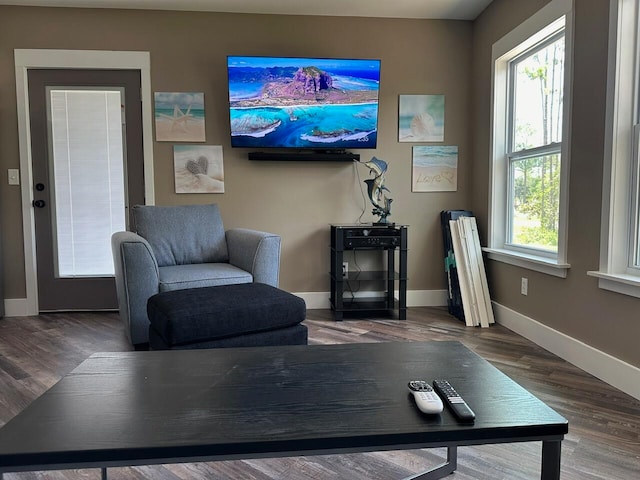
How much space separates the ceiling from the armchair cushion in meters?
1.58

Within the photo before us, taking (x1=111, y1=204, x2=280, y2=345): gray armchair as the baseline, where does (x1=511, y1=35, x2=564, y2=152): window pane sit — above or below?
above

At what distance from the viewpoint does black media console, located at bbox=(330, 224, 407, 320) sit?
342 centimetres

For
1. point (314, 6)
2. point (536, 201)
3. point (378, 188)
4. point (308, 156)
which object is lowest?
point (536, 201)

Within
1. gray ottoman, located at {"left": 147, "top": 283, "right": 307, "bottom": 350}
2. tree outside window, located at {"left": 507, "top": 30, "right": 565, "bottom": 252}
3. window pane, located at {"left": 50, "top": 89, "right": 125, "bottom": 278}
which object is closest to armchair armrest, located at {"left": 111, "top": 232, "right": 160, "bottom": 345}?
gray ottoman, located at {"left": 147, "top": 283, "right": 307, "bottom": 350}

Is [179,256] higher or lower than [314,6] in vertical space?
lower

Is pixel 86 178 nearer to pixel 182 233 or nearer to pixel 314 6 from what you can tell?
pixel 182 233

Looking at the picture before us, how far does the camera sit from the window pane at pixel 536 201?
9.21 ft

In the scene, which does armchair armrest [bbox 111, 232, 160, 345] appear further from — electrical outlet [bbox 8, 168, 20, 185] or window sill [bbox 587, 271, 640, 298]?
window sill [bbox 587, 271, 640, 298]

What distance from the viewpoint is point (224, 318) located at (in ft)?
6.72

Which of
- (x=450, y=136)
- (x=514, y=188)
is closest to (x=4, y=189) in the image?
(x=450, y=136)

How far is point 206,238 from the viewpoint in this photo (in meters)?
3.12

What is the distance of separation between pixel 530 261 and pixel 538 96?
1068 mm

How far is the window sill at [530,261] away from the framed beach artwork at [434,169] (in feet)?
2.25

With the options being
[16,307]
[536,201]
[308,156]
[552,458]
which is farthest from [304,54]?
[552,458]
